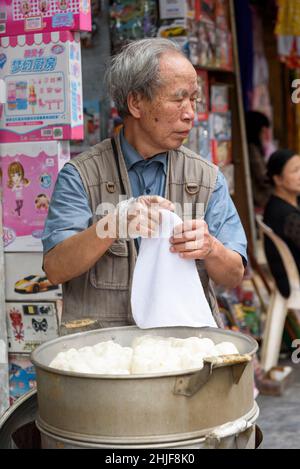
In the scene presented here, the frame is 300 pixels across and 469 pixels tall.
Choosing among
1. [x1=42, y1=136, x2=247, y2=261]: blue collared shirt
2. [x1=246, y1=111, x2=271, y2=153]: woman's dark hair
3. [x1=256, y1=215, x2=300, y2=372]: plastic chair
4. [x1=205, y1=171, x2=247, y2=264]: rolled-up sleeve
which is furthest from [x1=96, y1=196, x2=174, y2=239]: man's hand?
[x1=246, y1=111, x2=271, y2=153]: woman's dark hair

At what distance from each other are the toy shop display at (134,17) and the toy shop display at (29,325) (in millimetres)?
1966

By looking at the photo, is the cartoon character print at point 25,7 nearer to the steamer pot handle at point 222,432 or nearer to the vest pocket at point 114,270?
the vest pocket at point 114,270

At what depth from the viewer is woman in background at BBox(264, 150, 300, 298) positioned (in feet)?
18.2

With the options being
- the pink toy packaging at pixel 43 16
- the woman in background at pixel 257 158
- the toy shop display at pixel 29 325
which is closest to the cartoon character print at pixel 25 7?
the pink toy packaging at pixel 43 16

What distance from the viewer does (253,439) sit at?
82.0 inches

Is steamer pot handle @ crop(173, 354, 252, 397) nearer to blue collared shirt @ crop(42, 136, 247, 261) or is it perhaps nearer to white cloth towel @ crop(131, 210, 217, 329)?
white cloth towel @ crop(131, 210, 217, 329)

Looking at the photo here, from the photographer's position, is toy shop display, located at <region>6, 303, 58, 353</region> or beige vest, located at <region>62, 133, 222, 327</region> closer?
beige vest, located at <region>62, 133, 222, 327</region>

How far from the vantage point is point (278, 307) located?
18.2 feet

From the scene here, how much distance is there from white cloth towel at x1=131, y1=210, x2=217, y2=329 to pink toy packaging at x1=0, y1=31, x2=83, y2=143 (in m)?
1.18

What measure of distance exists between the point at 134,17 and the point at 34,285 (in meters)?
2.03

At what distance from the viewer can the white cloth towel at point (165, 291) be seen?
235 centimetres

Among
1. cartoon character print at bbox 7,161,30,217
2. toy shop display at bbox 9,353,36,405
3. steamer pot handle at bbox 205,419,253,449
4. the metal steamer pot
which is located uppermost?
cartoon character print at bbox 7,161,30,217
